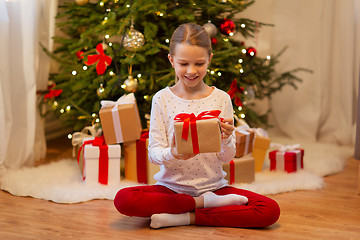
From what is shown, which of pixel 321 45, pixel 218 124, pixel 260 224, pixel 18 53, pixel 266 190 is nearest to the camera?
pixel 218 124

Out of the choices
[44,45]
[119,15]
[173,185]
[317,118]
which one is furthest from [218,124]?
[317,118]

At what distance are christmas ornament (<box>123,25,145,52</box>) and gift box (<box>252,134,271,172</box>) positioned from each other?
0.79m

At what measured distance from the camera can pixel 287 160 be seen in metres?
2.61

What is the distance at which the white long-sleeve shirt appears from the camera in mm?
1881

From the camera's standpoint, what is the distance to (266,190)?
2309 mm

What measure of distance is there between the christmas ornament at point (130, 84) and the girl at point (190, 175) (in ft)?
2.05

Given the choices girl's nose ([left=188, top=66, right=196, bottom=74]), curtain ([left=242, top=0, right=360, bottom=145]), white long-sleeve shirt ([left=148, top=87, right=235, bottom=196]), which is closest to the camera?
girl's nose ([left=188, top=66, right=196, bottom=74])

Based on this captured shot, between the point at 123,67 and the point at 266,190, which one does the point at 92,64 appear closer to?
the point at 123,67

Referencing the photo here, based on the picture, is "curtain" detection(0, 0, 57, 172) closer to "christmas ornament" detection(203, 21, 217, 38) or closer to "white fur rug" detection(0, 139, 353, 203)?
"white fur rug" detection(0, 139, 353, 203)

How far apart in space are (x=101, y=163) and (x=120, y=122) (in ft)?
0.70

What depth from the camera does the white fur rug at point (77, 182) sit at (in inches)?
87.7

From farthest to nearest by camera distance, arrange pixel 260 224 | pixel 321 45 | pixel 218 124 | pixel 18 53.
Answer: pixel 321 45 → pixel 18 53 → pixel 260 224 → pixel 218 124

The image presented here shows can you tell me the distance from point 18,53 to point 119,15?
568 mm

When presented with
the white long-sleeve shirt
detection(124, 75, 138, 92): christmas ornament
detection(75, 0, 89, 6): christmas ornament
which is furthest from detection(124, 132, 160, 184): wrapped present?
detection(75, 0, 89, 6): christmas ornament
